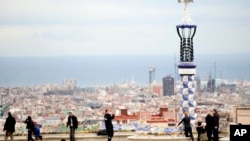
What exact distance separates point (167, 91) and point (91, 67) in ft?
462

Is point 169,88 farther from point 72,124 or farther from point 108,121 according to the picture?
point 108,121

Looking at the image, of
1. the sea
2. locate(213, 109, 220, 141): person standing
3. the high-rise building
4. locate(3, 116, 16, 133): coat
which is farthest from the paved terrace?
the sea

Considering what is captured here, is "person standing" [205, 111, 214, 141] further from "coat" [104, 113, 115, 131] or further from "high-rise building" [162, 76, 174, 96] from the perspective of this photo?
"high-rise building" [162, 76, 174, 96]

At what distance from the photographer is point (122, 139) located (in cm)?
2472

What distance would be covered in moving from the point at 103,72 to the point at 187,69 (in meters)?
156

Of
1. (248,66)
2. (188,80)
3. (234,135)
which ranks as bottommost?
(234,135)

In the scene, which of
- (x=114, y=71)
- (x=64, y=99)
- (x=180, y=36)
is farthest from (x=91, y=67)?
(x=180, y=36)

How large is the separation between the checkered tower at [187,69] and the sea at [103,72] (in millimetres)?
48914

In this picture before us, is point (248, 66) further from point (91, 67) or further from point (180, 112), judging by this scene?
point (91, 67)

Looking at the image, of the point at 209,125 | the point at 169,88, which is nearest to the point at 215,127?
the point at 209,125

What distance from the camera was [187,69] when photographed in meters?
27.7

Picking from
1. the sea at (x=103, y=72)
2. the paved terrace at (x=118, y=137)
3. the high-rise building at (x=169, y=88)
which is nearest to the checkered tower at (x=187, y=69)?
the paved terrace at (x=118, y=137)

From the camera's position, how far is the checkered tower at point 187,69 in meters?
27.5

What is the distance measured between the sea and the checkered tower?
160ft
